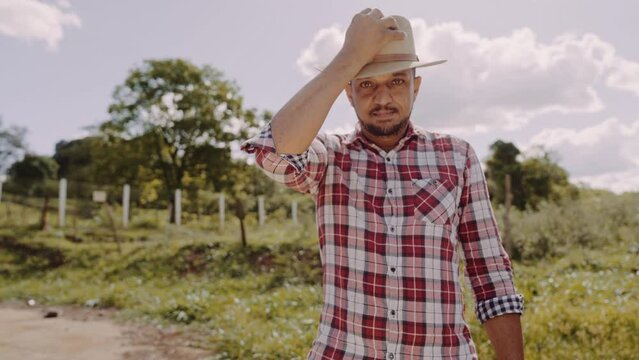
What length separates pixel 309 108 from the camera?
156cm

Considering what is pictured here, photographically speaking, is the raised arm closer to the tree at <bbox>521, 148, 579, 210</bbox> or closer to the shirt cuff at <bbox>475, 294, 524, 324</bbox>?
the shirt cuff at <bbox>475, 294, 524, 324</bbox>

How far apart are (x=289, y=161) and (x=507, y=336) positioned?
2.87 feet

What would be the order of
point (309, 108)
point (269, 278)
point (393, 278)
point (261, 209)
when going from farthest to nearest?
point (261, 209)
point (269, 278)
point (393, 278)
point (309, 108)

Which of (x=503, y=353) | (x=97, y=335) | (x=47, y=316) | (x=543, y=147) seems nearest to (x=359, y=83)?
(x=503, y=353)

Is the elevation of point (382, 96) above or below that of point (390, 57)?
below

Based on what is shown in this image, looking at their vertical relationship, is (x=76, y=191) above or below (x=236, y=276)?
above

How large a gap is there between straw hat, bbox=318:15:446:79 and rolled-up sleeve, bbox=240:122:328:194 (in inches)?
11.1

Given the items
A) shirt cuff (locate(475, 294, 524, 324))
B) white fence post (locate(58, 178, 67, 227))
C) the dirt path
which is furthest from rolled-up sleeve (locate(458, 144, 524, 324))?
white fence post (locate(58, 178, 67, 227))

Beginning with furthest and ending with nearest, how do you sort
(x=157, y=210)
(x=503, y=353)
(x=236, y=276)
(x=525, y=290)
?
(x=157, y=210), (x=236, y=276), (x=525, y=290), (x=503, y=353)

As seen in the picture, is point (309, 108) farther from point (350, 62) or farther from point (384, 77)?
point (384, 77)

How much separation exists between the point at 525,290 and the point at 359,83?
6.34m

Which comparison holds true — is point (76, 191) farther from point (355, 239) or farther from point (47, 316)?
point (355, 239)

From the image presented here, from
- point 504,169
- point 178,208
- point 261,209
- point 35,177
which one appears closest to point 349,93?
point 178,208

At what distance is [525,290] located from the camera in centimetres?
729
